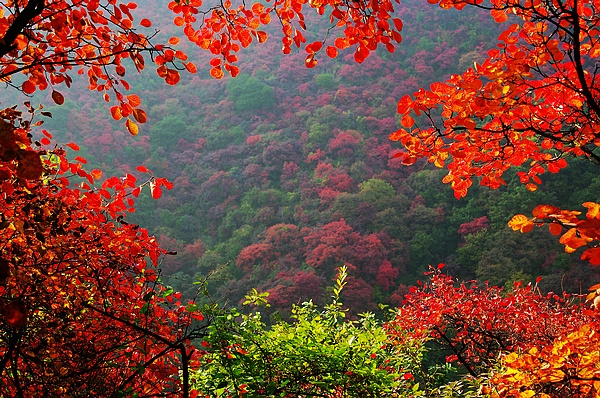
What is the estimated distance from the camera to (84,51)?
1.68m

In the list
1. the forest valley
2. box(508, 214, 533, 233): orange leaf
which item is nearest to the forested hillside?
the forest valley

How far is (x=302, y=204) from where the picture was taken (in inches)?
608

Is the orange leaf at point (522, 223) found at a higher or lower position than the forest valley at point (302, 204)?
lower

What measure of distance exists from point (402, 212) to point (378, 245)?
2225 millimetres

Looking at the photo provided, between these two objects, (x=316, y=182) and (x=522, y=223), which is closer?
(x=522, y=223)

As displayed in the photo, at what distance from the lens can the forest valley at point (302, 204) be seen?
63.1 inches

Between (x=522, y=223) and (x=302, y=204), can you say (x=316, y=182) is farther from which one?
(x=522, y=223)

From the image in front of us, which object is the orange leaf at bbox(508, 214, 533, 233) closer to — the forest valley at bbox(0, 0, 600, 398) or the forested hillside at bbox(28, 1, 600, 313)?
the forest valley at bbox(0, 0, 600, 398)

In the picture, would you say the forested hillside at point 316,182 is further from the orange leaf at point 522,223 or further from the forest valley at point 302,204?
the orange leaf at point 522,223

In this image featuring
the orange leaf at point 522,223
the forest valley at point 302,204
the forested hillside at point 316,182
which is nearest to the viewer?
the orange leaf at point 522,223

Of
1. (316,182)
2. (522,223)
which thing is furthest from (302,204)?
(522,223)

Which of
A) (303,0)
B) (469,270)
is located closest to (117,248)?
(303,0)

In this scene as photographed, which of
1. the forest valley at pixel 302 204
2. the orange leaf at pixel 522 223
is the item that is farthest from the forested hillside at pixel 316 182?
the orange leaf at pixel 522 223

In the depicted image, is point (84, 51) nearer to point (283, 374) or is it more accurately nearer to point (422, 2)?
point (283, 374)
